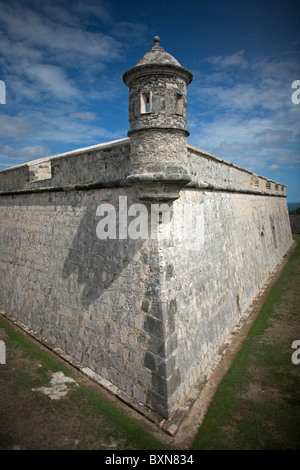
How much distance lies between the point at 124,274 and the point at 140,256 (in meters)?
0.55

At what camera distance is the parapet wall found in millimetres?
4727

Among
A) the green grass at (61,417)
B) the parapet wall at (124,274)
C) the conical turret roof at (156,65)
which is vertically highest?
the conical turret roof at (156,65)

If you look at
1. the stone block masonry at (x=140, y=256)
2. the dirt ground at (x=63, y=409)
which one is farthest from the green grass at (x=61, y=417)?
the stone block masonry at (x=140, y=256)

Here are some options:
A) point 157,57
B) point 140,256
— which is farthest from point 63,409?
point 157,57

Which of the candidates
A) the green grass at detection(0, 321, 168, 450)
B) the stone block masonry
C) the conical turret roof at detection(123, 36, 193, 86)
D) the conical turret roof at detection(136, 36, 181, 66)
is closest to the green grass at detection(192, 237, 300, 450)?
the stone block masonry

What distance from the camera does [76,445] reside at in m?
4.20

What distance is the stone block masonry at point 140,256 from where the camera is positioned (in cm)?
446

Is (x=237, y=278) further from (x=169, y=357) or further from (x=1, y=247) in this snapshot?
(x=1, y=247)

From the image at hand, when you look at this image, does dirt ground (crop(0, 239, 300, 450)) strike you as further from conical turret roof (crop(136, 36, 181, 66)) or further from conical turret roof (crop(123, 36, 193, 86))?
conical turret roof (crop(136, 36, 181, 66))

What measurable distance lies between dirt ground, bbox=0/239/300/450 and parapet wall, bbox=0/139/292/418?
0.32m

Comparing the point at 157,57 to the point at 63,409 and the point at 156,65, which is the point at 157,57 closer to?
the point at 156,65

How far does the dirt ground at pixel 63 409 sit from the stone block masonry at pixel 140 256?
0.97ft

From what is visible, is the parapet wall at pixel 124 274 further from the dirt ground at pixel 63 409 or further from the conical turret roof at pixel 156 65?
the conical turret roof at pixel 156 65
